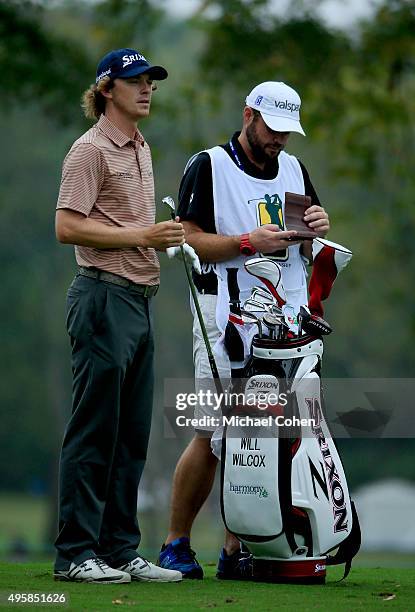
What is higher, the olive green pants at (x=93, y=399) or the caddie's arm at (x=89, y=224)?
the caddie's arm at (x=89, y=224)

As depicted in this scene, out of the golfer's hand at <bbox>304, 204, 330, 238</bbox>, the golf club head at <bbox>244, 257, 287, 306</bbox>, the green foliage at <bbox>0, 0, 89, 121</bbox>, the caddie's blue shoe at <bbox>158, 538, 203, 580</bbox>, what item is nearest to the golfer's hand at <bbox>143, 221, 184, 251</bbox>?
the golf club head at <bbox>244, 257, 287, 306</bbox>

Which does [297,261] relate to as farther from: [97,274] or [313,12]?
[313,12]

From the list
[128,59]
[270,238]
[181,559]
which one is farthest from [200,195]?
[181,559]

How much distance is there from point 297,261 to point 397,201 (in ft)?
35.5

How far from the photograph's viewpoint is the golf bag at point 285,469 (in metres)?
5.74

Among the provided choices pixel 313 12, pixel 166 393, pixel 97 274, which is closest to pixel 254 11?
pixel 313 12

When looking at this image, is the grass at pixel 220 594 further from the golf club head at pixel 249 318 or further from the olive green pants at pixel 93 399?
the golf club head at pixel 249 318

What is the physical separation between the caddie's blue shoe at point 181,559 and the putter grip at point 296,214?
1.53m

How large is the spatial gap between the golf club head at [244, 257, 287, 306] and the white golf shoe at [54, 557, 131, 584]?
1.40 metres

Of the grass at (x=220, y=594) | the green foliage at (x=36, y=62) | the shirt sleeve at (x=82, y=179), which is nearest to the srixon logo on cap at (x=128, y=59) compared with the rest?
the shirt sleeve at (x=82, y=179)

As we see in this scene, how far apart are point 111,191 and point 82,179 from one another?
6.2 inches

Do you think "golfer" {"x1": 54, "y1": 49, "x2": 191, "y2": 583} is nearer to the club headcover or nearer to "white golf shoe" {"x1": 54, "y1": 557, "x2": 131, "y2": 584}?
"white golf shoe" {"x1": 54, "y1": 557, "x2": 131, "y2": 584}

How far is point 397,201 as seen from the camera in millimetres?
17000

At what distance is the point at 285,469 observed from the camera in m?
5.73
